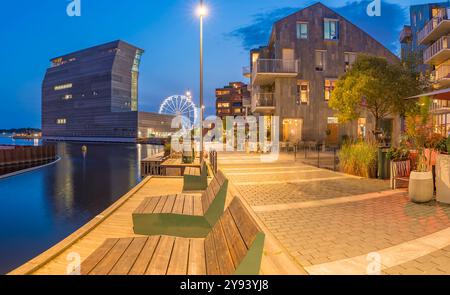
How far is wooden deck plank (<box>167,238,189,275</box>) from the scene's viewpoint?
2.94m

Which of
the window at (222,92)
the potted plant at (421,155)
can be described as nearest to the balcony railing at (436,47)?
the potted plant at (421,155)

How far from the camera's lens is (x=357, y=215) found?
6145 mm

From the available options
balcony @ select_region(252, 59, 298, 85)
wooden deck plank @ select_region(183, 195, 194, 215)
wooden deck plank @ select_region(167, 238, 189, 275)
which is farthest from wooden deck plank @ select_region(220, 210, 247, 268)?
balcony @ select_region(252, 59, 298, 85)

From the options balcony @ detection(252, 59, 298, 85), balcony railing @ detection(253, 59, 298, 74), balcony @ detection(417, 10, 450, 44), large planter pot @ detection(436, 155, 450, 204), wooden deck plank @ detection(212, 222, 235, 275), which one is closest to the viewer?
wooden deck plank @ detection(212, 222, 235, 275)

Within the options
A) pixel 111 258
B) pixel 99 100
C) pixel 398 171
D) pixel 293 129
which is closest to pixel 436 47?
pixel 293 129

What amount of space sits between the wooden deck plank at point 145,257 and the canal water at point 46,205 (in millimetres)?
4688

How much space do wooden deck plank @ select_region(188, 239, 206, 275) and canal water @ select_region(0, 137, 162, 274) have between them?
514cm

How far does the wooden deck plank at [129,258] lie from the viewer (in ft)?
9.30

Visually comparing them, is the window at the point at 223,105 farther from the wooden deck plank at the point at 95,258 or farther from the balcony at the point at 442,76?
the wooden deck plank at the point at 95,258

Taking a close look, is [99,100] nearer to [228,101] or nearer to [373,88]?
[228,101]

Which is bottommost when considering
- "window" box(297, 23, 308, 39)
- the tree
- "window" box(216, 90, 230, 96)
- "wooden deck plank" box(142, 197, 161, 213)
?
"wooden deck plank" box(142, 197, 161, 213)

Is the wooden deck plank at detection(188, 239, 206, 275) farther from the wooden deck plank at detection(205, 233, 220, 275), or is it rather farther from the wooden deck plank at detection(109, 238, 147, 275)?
the wooden deck plank at detection(109, 238, 147, 275)

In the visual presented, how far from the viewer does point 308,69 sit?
89.6ft
